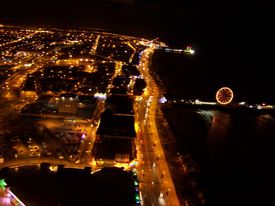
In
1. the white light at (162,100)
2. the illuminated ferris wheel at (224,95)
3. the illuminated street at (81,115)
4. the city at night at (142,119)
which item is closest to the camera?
the city at night at (142,119)

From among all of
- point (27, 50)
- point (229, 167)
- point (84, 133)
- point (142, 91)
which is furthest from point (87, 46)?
point (229, 167)

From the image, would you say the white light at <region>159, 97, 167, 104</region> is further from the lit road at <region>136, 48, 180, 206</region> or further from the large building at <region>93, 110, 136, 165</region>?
the large building at <region>93, 110, 136, 165</region>

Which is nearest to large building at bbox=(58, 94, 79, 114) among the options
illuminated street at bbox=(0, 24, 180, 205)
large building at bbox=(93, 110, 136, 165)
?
illuminated street at bbox=(0, 24, 180, 205)

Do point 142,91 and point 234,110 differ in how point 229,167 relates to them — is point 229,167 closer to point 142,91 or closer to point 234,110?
point 234,110

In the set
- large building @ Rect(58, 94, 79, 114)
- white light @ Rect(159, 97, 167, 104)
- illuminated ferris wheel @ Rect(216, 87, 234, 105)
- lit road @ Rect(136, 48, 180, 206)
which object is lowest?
lit road @ Rect(136, 48, 180, 206)

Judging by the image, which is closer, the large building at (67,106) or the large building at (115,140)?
the large building at (115,140)

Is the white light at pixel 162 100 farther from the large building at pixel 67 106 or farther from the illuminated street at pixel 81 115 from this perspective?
the large building at pixel 67 106

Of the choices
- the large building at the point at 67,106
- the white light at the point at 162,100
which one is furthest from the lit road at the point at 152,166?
the large building at the point at 67,106
